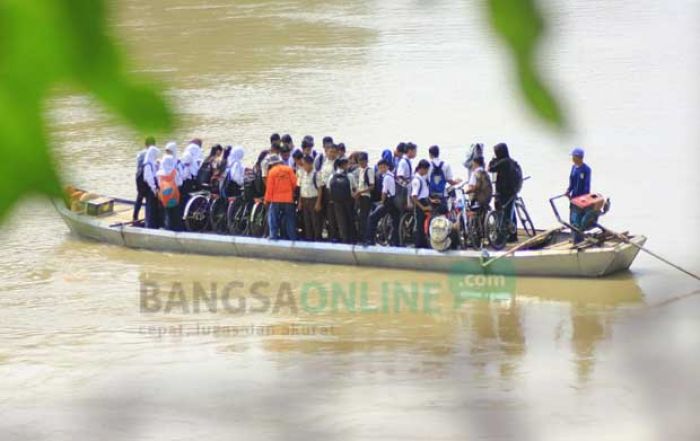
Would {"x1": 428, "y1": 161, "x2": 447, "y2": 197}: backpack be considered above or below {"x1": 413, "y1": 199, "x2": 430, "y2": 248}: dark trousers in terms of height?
above

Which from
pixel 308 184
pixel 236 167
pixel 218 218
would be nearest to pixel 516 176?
pixel 308 184

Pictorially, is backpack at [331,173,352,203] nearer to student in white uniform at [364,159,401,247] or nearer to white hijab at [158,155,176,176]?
student in white uniform at [364,159,401,247]

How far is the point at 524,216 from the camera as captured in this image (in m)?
14.7

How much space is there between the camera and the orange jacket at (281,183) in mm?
13492

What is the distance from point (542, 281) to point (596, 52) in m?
13.6

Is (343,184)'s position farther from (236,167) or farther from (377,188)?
(236,167)

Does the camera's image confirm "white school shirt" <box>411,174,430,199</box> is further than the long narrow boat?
No

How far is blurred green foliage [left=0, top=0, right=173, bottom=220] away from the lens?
20.8 inches

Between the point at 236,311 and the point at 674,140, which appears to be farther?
the point at 674,140

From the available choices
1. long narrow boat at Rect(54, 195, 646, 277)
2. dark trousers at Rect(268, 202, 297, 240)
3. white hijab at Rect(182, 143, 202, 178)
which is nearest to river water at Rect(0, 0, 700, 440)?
long narrow boat at Rect(54, 195, 646, 277)

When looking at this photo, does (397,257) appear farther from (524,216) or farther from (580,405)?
(580,405)

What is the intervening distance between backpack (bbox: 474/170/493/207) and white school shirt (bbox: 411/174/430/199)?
48 cm

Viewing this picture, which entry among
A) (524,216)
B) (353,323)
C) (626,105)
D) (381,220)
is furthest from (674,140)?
(353,323)

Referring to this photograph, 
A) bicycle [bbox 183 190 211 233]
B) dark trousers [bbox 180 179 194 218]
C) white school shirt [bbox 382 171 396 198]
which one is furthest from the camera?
bicycle [bbox 183 190 211 233]
